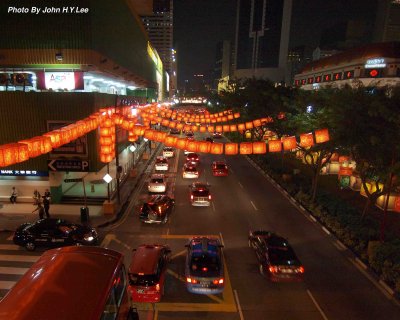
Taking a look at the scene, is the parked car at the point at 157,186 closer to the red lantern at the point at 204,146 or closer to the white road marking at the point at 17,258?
the red lantern at the point at 204,146

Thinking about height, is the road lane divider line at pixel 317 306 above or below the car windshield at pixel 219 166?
below

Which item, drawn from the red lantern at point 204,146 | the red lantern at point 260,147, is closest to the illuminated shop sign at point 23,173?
the red lantern at point 204,146

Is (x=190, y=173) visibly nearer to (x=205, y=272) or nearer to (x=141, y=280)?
(x=205, y=272)

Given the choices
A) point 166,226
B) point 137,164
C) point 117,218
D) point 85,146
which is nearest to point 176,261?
point 166,226

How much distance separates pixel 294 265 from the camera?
14219 millimetres


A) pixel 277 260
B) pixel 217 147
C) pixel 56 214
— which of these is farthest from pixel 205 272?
pixel 56 214

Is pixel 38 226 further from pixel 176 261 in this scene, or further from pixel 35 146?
pixel 176 261

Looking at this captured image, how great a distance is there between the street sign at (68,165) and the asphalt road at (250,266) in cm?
450

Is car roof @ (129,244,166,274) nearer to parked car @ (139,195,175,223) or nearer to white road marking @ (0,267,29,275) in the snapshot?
white road marking @ (0,267,29,275)

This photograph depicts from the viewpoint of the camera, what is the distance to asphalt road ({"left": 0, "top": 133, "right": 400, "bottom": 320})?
1255 cm

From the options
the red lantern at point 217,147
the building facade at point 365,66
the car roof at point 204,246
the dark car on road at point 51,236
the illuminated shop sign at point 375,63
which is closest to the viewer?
the car roof at point 204,246

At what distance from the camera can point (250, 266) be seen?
15.9m

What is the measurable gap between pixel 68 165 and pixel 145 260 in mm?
13055

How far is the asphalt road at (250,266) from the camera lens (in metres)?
12.5
